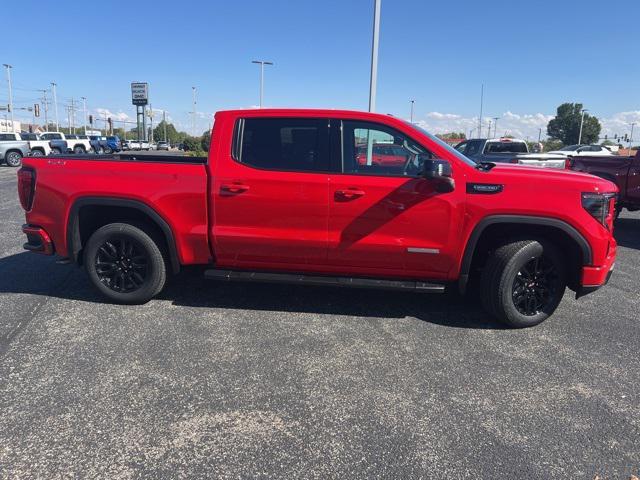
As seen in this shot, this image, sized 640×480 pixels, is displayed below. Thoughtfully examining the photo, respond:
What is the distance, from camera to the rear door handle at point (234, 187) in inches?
167

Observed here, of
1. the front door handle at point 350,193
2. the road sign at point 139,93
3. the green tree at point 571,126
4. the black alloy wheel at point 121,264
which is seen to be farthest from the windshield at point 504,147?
the green tree at point 571,126

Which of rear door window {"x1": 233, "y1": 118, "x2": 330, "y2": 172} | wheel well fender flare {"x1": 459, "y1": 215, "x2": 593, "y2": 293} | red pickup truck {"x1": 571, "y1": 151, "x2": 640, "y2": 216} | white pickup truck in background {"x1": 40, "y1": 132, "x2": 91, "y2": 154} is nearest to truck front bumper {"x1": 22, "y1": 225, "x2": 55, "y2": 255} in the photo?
rear door window {"x1": 233, "y1": 118, "x2": 330, "y2": 172}

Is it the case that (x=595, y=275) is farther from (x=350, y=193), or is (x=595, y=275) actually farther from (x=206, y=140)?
(x=206, y=140)

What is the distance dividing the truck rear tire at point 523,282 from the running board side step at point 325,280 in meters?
0.47

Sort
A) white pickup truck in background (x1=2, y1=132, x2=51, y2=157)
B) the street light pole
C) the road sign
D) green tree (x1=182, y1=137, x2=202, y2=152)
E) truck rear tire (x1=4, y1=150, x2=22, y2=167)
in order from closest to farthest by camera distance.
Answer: the street light pole
green tree (x1=182, y1=137, x2=202, y2=152)
truck rear tire (x1=4, y1=150, x2=22, y2=167)
white pickup truck in background (x1=2, y1=132, x2=51, y2=157)
the road sign

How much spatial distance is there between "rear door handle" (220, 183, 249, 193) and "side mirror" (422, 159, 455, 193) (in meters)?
1.57

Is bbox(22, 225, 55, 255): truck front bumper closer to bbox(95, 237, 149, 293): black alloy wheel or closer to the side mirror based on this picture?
bbox(95, 237, 149, 293): black alloy wheel

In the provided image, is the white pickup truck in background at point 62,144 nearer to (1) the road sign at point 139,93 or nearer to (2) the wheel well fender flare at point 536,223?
(2) the wheel well fender flare at point 536,223

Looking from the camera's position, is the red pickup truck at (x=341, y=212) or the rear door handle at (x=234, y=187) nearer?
the red pickup truck at (x=341, y=212)

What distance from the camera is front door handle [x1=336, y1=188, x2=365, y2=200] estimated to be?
13.5 ft

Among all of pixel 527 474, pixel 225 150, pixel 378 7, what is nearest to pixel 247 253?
pixel 225 150

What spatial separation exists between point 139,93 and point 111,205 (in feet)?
267

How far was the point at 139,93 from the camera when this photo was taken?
3046 inches

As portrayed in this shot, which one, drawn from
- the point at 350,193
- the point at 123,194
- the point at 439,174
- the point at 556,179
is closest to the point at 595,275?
the point at 556,179
